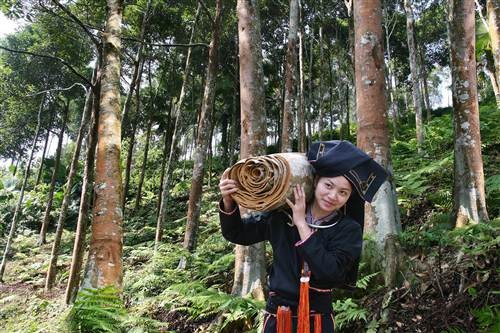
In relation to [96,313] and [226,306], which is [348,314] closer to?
[226,306]

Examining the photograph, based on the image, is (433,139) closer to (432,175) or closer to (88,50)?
(432,175)

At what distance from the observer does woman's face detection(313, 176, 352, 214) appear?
2.16 metres

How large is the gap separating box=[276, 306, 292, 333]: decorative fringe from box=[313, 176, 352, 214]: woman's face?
1.97ft

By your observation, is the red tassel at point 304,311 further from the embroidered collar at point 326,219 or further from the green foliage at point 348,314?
the green foliage at point 348,314

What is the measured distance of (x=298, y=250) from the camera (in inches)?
83.3

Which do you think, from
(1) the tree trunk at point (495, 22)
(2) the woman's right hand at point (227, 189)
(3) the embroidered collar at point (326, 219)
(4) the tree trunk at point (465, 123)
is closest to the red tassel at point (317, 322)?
(3) the embroidered collar at point (326, 219)

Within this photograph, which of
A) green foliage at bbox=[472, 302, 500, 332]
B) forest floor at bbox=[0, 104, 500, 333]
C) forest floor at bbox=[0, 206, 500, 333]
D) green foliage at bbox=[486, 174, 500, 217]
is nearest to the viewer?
green foliage at bbox=[472, 302, 500, 332]

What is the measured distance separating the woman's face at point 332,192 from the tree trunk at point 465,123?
354 centimetres

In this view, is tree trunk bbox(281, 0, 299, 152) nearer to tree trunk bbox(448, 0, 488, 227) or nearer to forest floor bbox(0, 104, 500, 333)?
forest floor bbox(0, 104, 500, 333)

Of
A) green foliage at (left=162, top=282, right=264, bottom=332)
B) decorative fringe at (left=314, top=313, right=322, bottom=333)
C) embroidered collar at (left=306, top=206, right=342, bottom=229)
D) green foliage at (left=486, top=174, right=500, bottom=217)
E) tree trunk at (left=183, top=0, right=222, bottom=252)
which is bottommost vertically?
green foliage at (left=162, top=282, right=264, bottom=332)

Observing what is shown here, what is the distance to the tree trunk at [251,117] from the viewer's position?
5664 mm

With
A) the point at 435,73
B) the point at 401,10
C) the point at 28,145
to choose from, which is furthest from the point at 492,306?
the point at 435,73

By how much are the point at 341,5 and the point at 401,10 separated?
5.61 meters

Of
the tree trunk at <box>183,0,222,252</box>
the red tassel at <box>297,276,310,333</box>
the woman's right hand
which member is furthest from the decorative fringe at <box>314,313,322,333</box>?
the tree trunk at <box>183,0,222,252</box>
